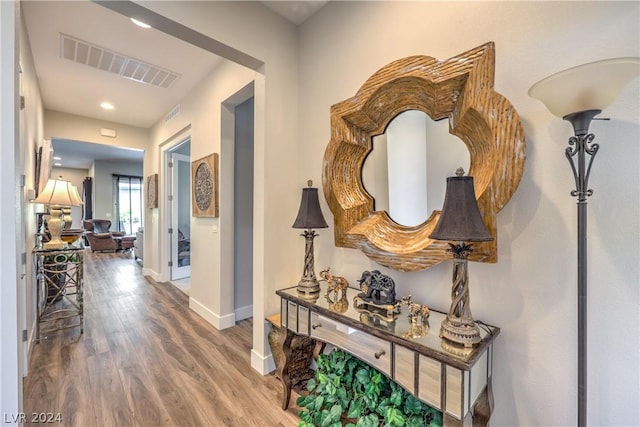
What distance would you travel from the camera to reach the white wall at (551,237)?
40.0 inches

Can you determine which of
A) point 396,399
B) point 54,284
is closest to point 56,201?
point 54,284

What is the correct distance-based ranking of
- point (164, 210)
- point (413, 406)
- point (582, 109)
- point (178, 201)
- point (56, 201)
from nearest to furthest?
point (582, 109)
point (413, 406)
point (56, 201)
point (164, 210)
point (178, 201)

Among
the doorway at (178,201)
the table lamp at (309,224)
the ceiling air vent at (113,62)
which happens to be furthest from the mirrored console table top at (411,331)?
the doorway at (178,201)

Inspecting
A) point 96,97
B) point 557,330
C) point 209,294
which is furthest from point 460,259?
point 96,97

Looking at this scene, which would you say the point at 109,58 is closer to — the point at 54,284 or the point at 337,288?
the point at 54,284

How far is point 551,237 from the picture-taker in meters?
1.16

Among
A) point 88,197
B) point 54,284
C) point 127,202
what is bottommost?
point 54,284

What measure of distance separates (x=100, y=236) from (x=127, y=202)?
2546mm

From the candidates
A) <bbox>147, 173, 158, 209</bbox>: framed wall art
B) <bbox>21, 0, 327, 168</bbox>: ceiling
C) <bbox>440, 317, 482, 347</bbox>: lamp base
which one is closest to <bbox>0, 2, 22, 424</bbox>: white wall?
<bbox>21, 0, 327, 168</bbox>: ceiling

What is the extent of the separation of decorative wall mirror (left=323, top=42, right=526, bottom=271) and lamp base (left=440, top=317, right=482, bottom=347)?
33cm

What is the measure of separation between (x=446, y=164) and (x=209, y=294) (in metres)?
3.04

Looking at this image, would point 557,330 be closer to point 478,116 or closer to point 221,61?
point 478,116

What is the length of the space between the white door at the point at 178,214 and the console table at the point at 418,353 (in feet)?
13.3

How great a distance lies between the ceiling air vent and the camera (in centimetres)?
273
